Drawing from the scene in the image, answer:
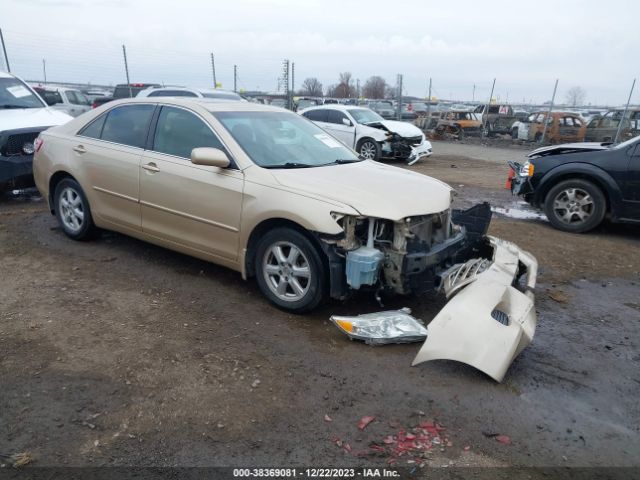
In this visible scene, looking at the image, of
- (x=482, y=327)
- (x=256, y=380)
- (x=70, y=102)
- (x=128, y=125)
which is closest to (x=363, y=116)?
(x=70, y=102)

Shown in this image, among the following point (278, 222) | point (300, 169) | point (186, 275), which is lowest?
point (186, 275)

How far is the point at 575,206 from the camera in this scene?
7.02 metres

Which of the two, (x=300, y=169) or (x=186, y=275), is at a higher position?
(x=300, y=169)

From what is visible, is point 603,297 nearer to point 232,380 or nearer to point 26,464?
point 232,380

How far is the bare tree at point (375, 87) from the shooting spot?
213ft

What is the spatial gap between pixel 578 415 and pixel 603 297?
232 cm

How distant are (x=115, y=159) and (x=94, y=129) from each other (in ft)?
2.14

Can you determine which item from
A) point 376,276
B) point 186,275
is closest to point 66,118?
point 186,275

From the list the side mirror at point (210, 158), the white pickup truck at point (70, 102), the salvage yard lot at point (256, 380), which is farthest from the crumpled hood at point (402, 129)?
the side mirror at point (210, 158)

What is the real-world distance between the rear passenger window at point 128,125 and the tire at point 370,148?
9.38 m

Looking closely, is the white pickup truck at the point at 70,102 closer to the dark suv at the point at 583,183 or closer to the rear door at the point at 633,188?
the dark suv at the point at 583,183

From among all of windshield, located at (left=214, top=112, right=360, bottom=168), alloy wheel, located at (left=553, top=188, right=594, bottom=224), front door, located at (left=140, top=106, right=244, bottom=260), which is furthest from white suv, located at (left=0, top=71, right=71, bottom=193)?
alloy wheel, located at (left=553, top=188, right=594, bottom=224)

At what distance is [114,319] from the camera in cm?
398

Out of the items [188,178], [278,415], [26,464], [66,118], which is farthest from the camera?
[66,118]
